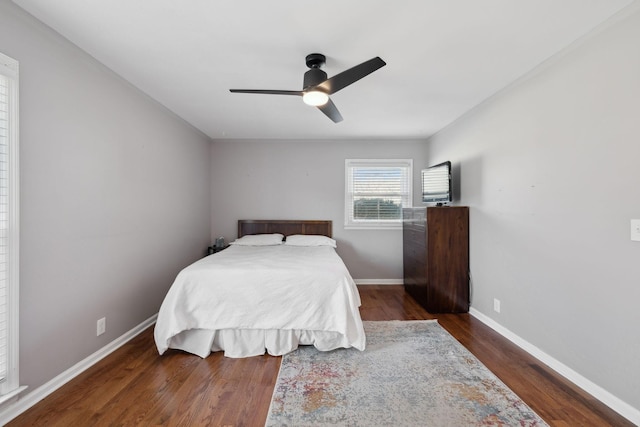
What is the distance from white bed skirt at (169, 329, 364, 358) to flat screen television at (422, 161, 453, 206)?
81.9 inches

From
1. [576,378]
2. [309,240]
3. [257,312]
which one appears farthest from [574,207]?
[309,240]

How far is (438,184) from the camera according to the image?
3.40m

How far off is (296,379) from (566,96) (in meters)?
2.72

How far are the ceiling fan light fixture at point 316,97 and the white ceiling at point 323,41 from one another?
29 cm

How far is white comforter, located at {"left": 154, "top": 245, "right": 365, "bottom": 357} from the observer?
84.8 inches

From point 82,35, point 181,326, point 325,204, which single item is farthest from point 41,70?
point 325,204

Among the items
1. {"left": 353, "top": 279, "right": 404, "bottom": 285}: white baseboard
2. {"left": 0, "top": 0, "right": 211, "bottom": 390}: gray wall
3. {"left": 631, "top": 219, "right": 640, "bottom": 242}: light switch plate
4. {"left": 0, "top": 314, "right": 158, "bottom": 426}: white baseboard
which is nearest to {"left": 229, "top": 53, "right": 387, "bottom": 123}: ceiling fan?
{"left": 0, "top": 0, "right": 211, "bottom": 390}: gray wall

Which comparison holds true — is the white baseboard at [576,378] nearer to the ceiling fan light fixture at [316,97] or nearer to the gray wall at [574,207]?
the gray wall at [574,207]

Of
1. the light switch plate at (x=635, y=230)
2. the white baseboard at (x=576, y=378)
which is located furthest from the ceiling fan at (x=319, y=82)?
the white baseboard at (x=576, y=378)

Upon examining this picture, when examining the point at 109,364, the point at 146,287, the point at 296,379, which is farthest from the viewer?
the point at 146,287

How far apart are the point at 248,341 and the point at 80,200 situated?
1618 mm

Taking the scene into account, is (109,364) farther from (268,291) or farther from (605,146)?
(605,146)

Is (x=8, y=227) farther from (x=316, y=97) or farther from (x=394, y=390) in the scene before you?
(x=394, y=390)

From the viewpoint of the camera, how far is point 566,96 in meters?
1.92
